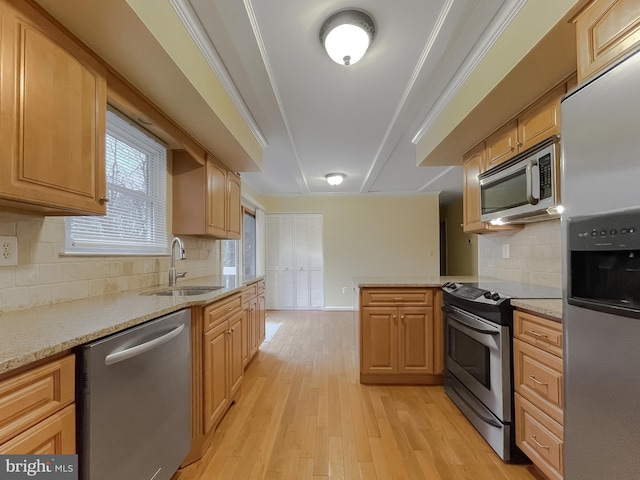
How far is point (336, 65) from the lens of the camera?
1948mm

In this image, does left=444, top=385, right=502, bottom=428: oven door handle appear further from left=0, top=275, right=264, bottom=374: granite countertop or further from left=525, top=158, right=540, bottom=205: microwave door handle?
left=0, top=275, right=264, bottom=374: granite countertop

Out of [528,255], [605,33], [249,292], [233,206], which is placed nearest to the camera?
[605,33]

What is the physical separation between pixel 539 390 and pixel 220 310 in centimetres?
188

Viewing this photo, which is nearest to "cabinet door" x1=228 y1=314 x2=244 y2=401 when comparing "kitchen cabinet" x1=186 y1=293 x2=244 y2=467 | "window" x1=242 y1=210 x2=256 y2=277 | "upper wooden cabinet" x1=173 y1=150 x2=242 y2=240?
"kitchen cabinet" x1=186 y1=293 x2=244 y2=467

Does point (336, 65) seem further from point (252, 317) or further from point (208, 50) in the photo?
point (252, 317)

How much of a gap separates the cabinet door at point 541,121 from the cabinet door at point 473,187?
503 millimetres

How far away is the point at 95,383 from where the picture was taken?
0.97m

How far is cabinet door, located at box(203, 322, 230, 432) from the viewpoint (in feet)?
5.78

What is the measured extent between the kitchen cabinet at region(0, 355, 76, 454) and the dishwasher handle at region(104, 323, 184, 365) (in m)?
0.11

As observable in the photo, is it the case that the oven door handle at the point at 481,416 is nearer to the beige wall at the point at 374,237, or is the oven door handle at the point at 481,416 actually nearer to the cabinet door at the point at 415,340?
the cabinet door at the point at 415,340

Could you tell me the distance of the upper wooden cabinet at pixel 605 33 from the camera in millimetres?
966

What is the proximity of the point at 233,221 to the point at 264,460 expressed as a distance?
2253 mm

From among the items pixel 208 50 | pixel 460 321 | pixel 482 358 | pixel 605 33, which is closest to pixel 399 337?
pixel 460 321

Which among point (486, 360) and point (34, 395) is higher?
point (34, 395)
